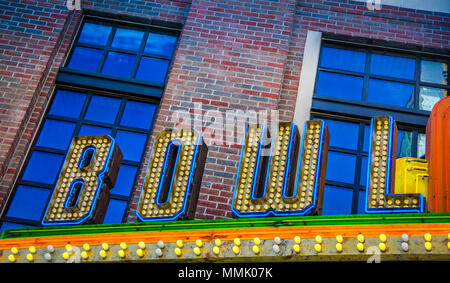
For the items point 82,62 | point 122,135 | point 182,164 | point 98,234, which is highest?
point 82,62

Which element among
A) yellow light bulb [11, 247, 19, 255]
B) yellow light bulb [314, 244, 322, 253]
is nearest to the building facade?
yellow light bulb [11, 247, 19, 255]

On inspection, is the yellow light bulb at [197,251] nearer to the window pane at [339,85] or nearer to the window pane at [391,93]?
the window pane at [339,85]

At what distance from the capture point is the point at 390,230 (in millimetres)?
4645

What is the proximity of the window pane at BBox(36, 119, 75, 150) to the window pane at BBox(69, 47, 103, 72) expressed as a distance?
1019mm

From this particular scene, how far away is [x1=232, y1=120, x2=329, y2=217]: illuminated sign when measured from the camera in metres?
5.37

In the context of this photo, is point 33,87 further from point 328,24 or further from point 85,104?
point 328,24

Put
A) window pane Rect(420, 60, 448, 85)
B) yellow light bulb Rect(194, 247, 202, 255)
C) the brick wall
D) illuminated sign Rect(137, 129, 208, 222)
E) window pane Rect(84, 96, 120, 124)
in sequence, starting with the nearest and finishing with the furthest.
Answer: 1. yellow light bulb Rect(194, 247, 202, 255)
2. illuminated sign Rect(137, 129, 208, 222)
3. the brick wall
4. window pane Rect(84, 96, 120, 124)
5. window pane Rect(420, 60, 448, 85)

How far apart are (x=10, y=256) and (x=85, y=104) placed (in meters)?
3.08

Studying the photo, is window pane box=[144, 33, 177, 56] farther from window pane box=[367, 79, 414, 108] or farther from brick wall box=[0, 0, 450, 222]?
window pane box=[367, 79, 414, 108]

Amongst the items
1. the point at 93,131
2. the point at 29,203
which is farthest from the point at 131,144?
the point at 29,203

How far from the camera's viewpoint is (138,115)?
7859 millimetres

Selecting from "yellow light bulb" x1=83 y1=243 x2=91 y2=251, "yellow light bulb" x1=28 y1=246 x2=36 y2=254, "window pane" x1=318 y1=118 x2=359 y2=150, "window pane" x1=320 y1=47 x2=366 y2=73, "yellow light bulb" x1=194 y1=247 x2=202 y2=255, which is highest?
"window pane" x1=320 y1=47 x2=366 y2=73

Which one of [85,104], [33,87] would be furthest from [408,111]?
[33,87]

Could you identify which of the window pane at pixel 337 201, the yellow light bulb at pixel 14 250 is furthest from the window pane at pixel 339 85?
the yellow light bulb at pixel 14 250
